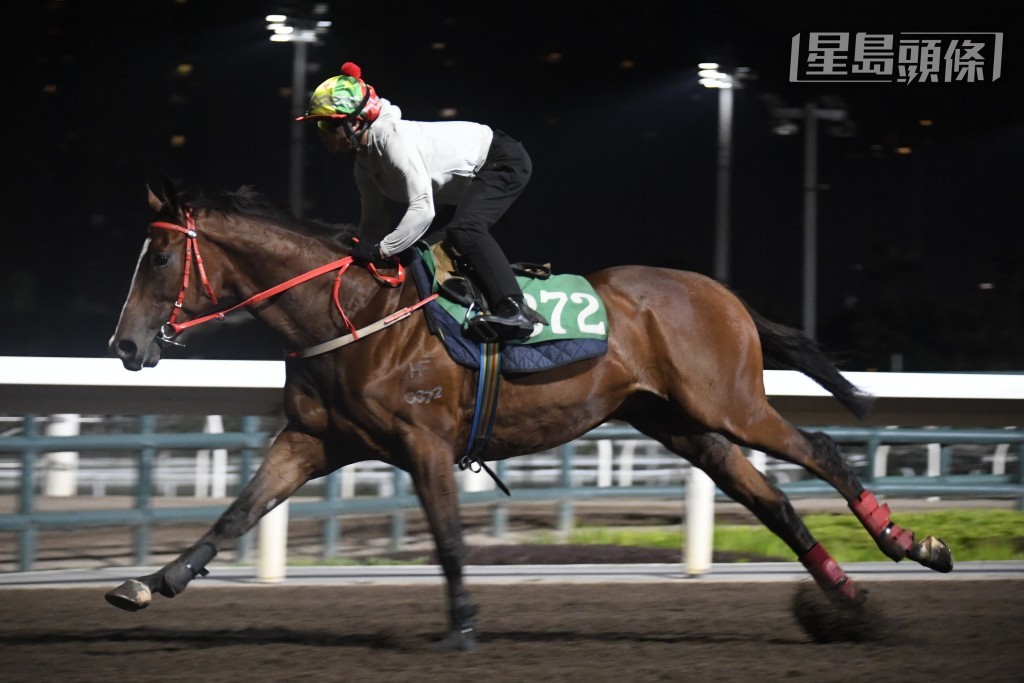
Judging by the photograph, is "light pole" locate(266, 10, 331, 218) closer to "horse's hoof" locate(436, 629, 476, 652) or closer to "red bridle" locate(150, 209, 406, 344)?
"red bridle" locate(150, 209, 406, 344)

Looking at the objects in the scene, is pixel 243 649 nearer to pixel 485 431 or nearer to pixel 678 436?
pixel 485 431

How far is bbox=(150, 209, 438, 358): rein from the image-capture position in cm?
440

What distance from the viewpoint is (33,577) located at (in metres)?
6.15

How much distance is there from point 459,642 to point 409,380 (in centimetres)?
93

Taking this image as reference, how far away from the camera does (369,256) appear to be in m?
4.58

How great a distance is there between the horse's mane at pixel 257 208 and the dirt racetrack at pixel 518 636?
152 centimetres

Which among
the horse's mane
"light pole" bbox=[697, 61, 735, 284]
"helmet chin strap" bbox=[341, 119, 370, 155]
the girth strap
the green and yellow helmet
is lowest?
the girth strap

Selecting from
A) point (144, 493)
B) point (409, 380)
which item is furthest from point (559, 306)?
point (144, 493)

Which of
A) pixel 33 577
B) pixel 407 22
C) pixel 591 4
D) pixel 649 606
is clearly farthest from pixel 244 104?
pixel 649 606

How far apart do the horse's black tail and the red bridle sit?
1.66m

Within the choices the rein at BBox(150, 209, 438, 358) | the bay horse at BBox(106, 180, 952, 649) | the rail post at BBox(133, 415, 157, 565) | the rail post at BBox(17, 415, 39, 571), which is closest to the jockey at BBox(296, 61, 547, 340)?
the rein at BBox(150, 209, 438, 358)

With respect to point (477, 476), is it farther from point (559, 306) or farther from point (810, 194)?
point (810, 194)

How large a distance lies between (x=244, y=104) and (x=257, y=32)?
41.4 inches

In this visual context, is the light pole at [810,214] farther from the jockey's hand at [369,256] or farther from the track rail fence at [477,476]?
the jockey's hand at [369,256]
